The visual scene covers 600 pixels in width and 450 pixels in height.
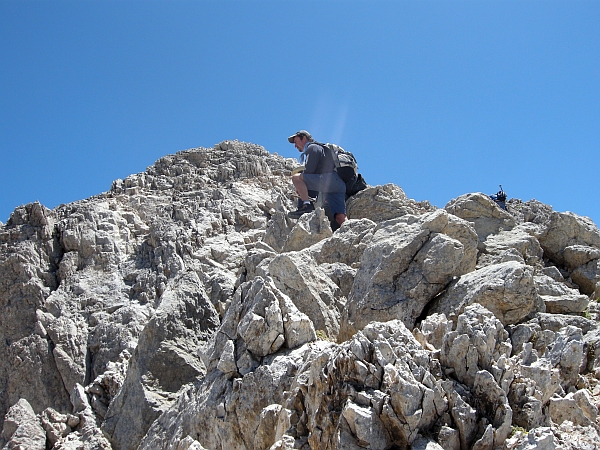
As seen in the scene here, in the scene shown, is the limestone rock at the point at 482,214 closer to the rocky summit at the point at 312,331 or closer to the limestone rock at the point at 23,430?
the rocky summit at the point at 312,331

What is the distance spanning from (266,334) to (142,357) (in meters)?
4.68

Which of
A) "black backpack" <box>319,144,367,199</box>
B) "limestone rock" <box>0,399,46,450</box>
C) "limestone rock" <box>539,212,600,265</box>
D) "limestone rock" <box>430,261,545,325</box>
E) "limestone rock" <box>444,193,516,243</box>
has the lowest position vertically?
"limestone rock" <box>0,399,46,450</box>

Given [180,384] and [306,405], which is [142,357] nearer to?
[180,384]

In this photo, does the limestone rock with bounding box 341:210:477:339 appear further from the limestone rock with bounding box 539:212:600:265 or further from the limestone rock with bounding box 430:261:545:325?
the limestone rock with bounding box 539:212:600:265

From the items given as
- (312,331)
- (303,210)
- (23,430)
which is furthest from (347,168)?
(23,430)

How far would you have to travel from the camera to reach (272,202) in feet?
99.6

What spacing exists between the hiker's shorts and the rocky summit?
45.7 inches

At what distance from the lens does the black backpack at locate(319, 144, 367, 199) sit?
20.5 m

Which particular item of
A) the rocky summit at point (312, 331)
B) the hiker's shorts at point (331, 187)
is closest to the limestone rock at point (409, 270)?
the rocky summit at point (312, 331)

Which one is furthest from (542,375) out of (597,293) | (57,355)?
(57,355)

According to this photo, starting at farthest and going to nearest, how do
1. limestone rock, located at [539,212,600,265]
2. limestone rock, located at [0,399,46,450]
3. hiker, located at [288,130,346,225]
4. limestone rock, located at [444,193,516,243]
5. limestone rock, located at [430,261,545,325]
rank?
1. hiker, located at [288,130,346,225]
2. limestone rock, located at [444,193,516,243]
3. limestone rock, located at [539,212,600,265]
4. limestone rock, located at [0,399,46,450]
5. limestone rock, located at [430,261,545,325]

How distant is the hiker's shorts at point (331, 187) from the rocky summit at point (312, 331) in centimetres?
116

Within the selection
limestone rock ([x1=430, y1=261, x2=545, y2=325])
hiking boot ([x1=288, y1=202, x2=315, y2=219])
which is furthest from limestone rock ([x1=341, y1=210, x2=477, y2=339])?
hiking boot ([x1=288, y1=202, x2=315, y2=219])

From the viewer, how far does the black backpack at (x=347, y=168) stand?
808 inches
